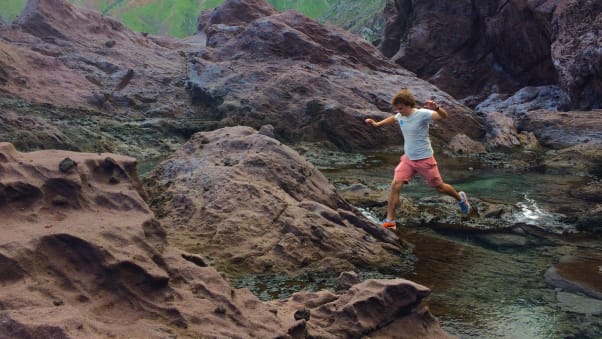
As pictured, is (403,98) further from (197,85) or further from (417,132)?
(197,85)

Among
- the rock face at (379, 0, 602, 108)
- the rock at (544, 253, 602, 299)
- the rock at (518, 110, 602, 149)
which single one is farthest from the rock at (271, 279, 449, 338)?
the rock face at (379, 0, 602, 108)

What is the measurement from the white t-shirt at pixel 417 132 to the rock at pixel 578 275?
2.68 metres

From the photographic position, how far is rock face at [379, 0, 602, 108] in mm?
26484

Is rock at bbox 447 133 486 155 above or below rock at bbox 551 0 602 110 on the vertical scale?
below

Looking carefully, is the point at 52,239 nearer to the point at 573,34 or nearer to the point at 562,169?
the point at 562,169

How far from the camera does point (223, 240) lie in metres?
7.97

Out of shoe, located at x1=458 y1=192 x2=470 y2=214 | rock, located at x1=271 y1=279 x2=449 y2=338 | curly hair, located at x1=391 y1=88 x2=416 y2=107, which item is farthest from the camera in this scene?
shoe, located at x1=458 y1=192 x2=470 y2=214

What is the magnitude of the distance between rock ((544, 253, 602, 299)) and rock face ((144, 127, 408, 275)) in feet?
6.64

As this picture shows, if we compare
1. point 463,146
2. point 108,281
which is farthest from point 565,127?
point 108,281

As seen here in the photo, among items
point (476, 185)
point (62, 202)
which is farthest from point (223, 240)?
point (476, 185)

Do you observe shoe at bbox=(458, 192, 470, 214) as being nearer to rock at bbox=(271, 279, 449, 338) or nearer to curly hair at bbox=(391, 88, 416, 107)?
curly hair at bbox=(391, 88, 416, 107)

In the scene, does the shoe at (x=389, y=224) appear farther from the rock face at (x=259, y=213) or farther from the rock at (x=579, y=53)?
the rock at (x=579, y=53)

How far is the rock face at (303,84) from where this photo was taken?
2106 cm

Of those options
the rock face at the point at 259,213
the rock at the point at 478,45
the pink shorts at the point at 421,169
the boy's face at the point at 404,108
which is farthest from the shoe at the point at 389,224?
the rock at the point at 478,45
